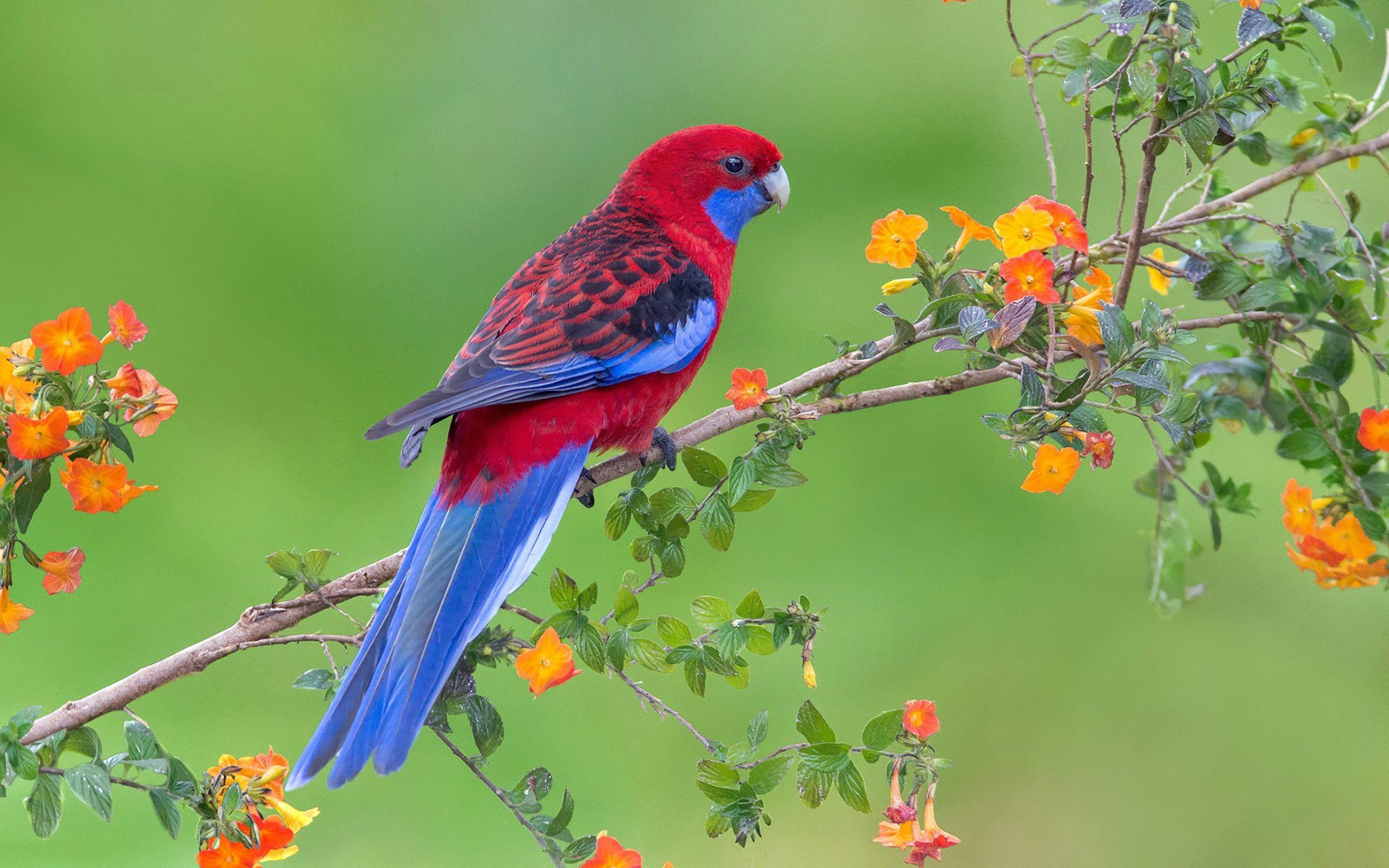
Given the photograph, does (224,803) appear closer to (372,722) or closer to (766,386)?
(372,722)

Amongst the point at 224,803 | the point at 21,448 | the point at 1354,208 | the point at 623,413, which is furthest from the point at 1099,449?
the point at 21,448

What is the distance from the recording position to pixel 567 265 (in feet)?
5.48

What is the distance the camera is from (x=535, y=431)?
1450 mm

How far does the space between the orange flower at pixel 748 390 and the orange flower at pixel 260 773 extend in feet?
1.87

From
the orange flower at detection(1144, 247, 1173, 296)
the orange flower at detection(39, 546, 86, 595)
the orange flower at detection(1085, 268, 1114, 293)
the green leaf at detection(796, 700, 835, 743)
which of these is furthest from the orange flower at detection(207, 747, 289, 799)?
the orange flower at detection(1144, 247, 1173, 296)

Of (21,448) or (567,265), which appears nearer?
(21,448)

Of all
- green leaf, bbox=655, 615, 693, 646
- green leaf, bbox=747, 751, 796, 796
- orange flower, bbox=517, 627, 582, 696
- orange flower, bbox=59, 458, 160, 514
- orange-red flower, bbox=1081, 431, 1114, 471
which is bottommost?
green leaf, bbox=747, 751, 796, 796

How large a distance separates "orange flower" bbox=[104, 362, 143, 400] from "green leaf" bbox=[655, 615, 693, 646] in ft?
1.90

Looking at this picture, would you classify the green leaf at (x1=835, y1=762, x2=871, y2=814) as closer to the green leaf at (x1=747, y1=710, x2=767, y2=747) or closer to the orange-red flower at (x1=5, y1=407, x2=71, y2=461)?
the green leaf at (x1=747, y1=710, x2=767, y2=747)

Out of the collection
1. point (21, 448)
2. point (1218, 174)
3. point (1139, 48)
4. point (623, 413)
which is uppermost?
point (1139, 48)

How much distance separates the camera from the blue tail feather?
1.11m

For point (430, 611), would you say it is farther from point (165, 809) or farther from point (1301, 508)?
point (1301, 508)

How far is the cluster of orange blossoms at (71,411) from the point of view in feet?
3.53

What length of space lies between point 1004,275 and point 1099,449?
192mm
